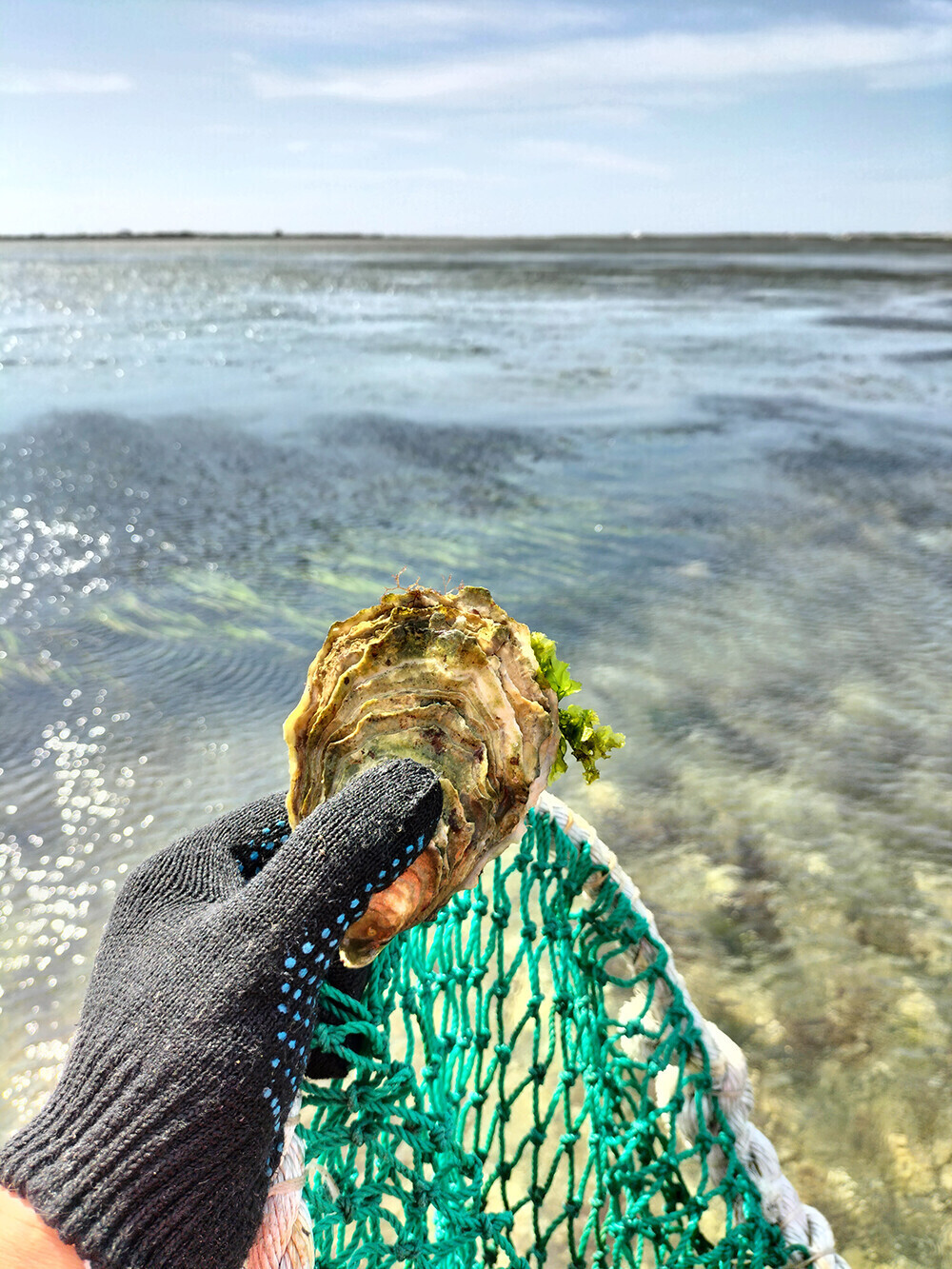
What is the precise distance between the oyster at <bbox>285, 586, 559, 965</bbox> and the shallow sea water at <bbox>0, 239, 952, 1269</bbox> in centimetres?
232

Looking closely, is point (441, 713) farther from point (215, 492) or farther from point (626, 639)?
point (215, 492)

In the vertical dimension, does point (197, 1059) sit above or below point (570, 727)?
below

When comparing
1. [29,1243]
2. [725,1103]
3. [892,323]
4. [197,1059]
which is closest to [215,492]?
[725,1103]

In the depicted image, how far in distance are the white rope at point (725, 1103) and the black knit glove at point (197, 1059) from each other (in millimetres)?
928

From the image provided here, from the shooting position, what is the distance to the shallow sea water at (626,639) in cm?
412

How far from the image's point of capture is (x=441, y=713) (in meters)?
2.21

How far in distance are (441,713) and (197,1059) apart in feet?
3.10

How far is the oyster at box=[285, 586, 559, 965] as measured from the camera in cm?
217

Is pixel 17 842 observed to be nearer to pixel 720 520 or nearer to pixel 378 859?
pixel 378 859

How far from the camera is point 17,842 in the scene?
513 cm

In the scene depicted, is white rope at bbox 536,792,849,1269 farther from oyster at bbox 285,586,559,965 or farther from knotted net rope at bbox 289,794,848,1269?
oyster at bbox 285,586,559,965

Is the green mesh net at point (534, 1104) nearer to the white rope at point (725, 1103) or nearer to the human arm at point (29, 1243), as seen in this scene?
the white rope at point (725, 1103)

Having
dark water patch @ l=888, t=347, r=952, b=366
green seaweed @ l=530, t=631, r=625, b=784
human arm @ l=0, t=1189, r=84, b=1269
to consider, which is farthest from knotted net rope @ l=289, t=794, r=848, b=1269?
dark water patch @ l=888, t=347, r=952, b=366

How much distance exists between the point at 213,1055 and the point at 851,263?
7912 cm
